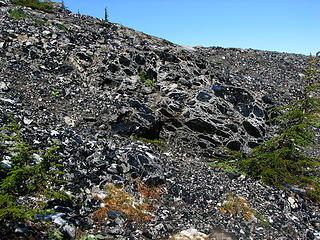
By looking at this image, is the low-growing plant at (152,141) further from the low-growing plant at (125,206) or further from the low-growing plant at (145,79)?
the low-growing plant at (145,79)

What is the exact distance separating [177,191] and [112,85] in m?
8.29

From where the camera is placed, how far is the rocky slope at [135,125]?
786 cm

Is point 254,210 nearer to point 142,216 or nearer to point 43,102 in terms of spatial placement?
point 142,216

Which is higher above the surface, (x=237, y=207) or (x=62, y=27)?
(x=62, y=27)

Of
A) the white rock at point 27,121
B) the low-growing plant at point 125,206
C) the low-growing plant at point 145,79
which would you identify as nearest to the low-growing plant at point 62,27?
the low-growing plant at point 145,79

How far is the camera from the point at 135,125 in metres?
12.2

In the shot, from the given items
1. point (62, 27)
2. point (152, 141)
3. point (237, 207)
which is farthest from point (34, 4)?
point (237, 207)

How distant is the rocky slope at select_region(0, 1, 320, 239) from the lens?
7863 mm

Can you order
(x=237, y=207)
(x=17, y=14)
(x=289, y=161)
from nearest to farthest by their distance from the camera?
(x=237, y=207) → (x=289, y=161) → (x=17, y=14)

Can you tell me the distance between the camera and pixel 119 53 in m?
17.5

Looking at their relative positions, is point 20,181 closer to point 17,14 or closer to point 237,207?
point 237,207

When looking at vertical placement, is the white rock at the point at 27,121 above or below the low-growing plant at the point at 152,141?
above

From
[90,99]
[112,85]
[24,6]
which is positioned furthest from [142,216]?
[24,6]

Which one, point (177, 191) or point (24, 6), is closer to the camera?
point (177, 191)
